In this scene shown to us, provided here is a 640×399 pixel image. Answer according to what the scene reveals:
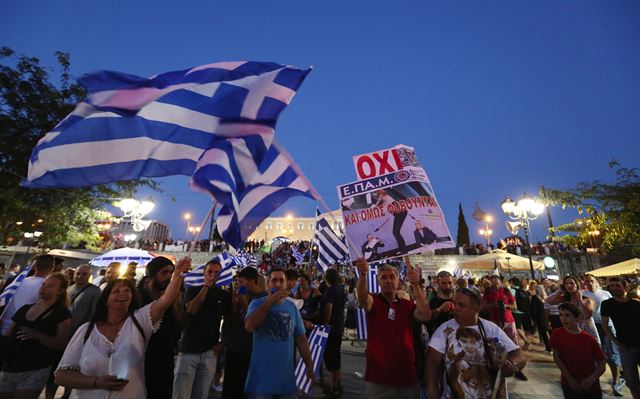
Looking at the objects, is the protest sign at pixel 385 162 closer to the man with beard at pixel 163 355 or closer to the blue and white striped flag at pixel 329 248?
the man with beard at pixel 163 355

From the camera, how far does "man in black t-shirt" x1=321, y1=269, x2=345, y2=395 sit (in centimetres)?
614

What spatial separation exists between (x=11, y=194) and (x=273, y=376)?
11.9m

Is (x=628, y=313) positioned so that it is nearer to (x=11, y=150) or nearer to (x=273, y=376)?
(x=273, y=376)

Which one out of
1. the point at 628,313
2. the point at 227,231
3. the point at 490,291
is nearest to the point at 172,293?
the point at 227,231

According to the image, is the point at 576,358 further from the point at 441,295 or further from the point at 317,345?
the point at 317,345

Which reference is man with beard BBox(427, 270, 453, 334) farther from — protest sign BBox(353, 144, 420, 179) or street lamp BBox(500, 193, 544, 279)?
street lamp BBox(500, 193, 544, 279)

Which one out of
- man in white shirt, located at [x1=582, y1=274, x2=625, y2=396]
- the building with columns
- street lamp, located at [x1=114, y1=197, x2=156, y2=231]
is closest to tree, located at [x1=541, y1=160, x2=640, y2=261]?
man in white shirt, located at [x1=582, y1=274, x2=625, y2=396]

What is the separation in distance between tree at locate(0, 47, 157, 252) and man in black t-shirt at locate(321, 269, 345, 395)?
836 centimetres

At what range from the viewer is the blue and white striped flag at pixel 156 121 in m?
3.51

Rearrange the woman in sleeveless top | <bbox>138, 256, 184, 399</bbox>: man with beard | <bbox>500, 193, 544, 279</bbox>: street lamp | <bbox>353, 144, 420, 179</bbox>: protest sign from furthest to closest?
<bbox>500, 193, 544, 279</bbox>: street lamp → the woman in sleeveless top → <bbox>353, 144, 420, 179</bbox>: protest sign → <bbox>138, 256, 184, 399</bbox>: man with beard

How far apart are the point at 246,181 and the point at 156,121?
1.27 metres

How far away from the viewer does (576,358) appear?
162 inches

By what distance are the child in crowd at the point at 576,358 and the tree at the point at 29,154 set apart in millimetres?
12055

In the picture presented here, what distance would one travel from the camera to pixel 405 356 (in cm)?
349
